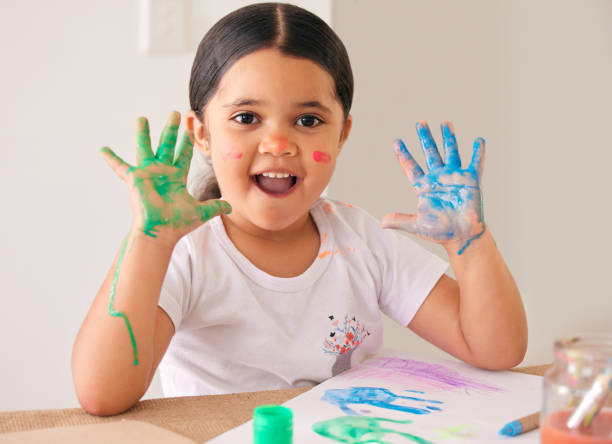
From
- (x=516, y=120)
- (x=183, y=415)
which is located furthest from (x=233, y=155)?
(x=516, y=120)

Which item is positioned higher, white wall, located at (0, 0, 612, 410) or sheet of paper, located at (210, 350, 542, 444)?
white wall, located at (0, 0, 612, 410)

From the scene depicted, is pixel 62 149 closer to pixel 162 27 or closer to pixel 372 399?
pixel 162 27

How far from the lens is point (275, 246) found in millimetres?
948

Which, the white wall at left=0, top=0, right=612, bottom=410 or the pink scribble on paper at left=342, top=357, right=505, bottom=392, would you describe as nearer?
the pink scribble on paper at left=342, top=357, right=505, bottom=392

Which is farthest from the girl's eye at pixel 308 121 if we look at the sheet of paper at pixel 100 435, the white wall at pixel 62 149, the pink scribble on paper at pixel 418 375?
the white wall at pixel 62 149

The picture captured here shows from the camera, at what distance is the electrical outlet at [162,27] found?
1345 millimetres

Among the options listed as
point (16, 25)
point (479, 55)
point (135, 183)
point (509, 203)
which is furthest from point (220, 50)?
point (509, 203)

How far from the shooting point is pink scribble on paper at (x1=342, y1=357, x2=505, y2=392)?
0.73 metres

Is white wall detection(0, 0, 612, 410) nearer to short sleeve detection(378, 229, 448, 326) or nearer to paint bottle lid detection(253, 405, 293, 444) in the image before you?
short sleeve detection(378, 229, 448, 326)

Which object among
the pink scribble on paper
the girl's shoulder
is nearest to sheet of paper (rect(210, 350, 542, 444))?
the pink scribble on paper

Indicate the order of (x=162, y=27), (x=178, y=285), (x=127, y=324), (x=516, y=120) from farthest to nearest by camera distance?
(x=516, y=120) → (x=162, y=27) → (x=178, y=285) → (x=127, y=324)

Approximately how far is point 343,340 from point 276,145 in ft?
0.94

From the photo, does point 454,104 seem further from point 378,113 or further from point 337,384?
point 337,384

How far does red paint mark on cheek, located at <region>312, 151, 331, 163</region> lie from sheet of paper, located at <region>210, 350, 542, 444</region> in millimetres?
271
